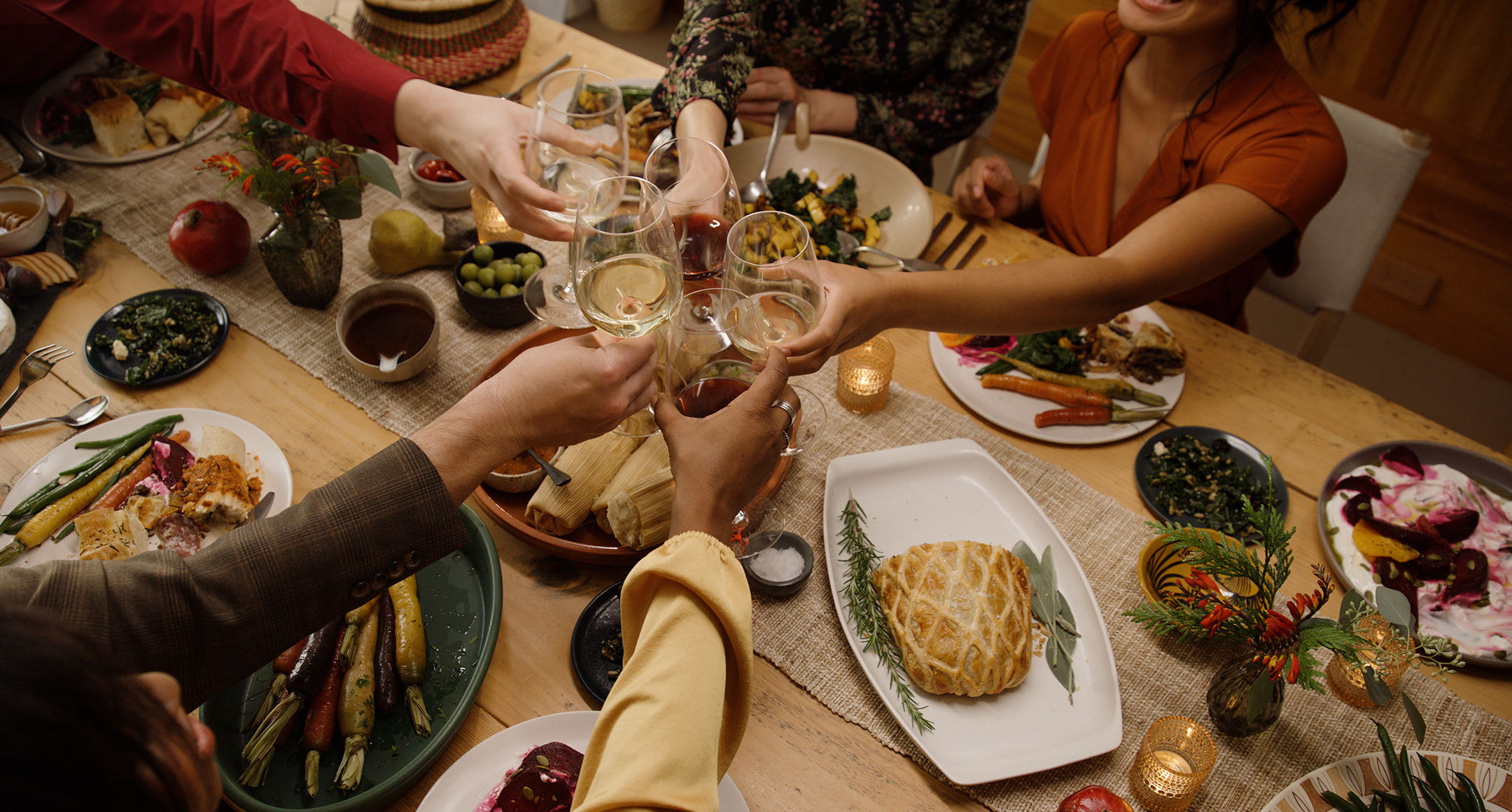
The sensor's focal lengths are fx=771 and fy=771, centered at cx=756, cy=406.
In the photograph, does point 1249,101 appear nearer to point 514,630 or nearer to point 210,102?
point 514,630

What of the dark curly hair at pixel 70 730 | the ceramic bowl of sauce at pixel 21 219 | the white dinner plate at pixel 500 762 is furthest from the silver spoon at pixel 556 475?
the ceramic bowl of sauce at pixel 21 219

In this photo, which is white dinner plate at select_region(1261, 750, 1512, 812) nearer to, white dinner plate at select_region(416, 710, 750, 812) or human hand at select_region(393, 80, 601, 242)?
white dinner plate at select_region(416, 710, 750, 812)

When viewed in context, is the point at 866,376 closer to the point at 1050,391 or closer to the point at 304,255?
the point at 1050,391

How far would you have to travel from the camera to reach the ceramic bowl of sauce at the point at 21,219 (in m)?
1.72

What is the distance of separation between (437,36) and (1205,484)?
229 centimetres

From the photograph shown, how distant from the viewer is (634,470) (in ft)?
4.31

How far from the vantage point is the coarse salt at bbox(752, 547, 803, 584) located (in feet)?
4.25

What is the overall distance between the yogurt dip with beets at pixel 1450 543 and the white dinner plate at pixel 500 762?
119 centimetres

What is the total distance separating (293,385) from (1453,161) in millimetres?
4541

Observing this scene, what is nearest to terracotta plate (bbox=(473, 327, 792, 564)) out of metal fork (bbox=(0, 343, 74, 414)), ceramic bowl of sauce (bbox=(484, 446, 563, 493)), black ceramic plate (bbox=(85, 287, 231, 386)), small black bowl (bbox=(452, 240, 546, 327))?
ceramic bowl of sauce (bbox=(484, 446, 563, 493))

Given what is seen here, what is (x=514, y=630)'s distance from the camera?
1259 mm

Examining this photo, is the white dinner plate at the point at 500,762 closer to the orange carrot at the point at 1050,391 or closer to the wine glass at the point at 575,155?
the wine glass at the point at 575,155

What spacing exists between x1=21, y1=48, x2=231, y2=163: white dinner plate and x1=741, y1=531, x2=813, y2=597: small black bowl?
1.93 meters

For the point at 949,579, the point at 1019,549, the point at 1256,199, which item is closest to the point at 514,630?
the point at 949,579
